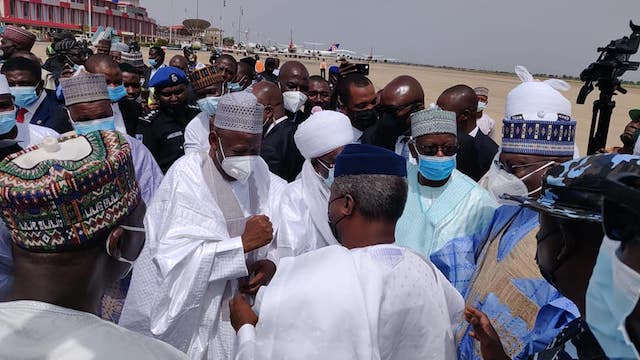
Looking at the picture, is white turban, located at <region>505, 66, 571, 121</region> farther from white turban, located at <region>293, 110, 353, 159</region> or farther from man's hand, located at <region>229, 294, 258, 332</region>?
man's hand, located at <region>229, 294, 258, 332</region>

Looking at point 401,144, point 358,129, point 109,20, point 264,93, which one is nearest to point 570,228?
point 401,144

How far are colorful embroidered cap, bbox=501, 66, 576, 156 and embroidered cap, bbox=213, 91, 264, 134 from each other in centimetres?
148

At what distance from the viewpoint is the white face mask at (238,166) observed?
271cm

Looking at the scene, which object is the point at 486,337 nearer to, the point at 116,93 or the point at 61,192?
the point at 61,192

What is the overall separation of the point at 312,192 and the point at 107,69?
12.5ft

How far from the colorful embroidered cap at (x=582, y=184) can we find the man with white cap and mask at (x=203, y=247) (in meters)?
1.45

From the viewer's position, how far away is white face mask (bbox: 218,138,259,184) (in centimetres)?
271

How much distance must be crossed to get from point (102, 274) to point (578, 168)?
1.34 metres

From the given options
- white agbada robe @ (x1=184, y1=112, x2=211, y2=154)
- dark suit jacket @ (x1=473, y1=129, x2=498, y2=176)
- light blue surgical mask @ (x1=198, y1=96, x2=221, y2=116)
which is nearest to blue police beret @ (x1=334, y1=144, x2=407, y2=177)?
white agbada robe @ (x1=184, y1=112, x2=211, y2=154)

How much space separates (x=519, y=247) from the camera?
2195 mm

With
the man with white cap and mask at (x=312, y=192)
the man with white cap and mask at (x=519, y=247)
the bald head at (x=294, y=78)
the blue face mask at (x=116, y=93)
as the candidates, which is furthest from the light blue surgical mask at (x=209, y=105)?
the man with white cap and mask at (x=519, y=247)

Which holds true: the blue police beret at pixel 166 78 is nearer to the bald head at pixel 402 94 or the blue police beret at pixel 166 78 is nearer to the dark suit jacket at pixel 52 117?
the dark suit jacket at pixel 52 117

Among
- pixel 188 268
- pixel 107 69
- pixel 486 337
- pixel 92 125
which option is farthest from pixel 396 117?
pixel 107 69

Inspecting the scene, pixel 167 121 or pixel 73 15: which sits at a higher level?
pixel 73 15
